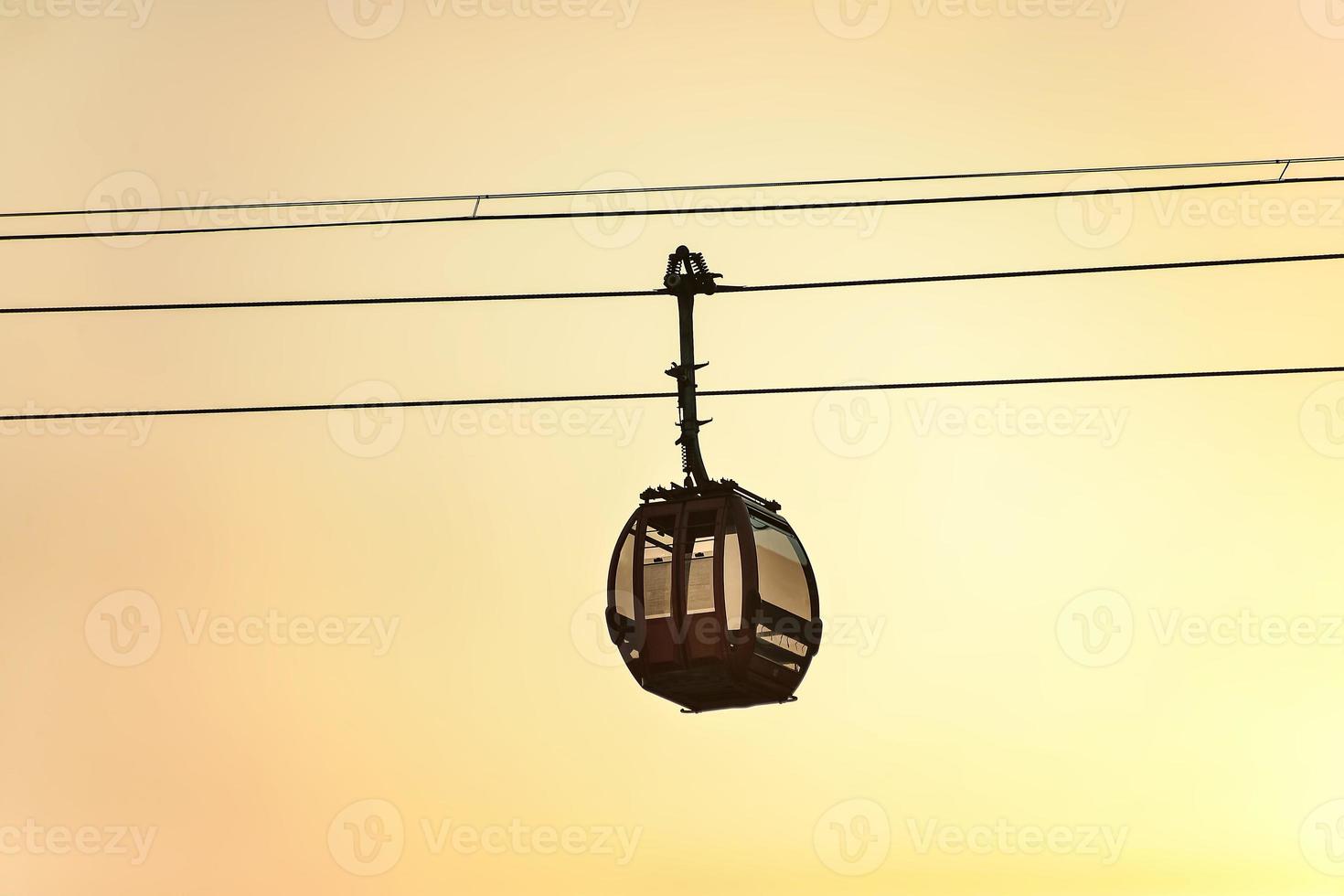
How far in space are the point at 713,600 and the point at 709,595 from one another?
0.05 m

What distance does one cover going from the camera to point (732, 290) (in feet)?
47.2

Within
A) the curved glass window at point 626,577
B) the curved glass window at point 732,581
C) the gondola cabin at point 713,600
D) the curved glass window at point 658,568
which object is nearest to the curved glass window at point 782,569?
the gondola cabin at point 713,600

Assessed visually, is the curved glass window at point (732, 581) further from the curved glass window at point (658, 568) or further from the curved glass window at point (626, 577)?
the curved glass window at point (626, 577)

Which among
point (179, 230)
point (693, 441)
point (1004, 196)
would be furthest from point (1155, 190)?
point (179, 230)

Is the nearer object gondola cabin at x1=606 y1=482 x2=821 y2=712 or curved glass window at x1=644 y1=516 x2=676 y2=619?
gondola cabin at x1=606 y1=482 x2=821 y2=712

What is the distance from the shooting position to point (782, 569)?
15.7 meters

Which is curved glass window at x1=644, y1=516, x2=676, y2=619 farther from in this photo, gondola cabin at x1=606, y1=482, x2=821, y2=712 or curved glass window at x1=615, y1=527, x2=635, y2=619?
curved glass window at x1=615, y1=527, x2=635, y2=619

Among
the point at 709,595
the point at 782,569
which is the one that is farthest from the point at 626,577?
the point at 782,569

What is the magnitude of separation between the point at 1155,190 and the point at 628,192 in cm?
456

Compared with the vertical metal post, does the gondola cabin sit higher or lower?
lower

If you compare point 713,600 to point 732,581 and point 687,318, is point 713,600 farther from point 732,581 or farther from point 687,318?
point 687,318

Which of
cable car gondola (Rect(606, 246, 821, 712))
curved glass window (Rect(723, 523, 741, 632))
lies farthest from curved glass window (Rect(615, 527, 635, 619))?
curved glass window (Rect(723, 523, 741, 632))

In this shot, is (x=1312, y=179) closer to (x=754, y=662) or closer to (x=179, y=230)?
(x=754, y=662)

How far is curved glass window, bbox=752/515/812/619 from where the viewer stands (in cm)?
1551
